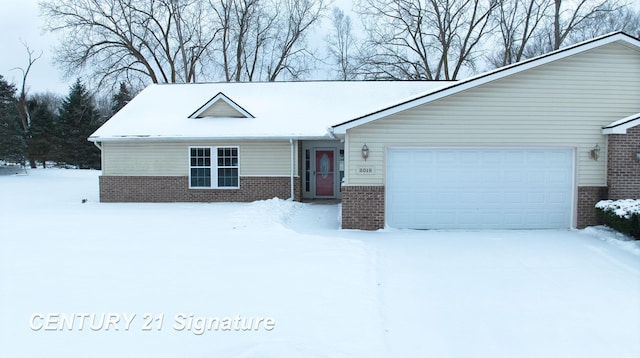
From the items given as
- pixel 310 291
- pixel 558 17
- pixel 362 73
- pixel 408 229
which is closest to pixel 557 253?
pixel 408 229

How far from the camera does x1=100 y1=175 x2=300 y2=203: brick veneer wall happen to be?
15906 mm

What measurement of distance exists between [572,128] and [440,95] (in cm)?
344

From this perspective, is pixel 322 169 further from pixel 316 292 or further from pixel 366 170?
pixel 316 292

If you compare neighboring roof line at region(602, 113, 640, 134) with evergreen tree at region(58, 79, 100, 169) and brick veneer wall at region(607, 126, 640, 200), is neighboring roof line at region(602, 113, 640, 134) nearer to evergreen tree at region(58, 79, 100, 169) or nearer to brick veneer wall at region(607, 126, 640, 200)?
brick veneer wall at region(607, 126, 640, 200)

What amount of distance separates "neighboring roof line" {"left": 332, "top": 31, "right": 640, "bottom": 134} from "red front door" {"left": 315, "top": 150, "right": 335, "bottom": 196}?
22.7 feet

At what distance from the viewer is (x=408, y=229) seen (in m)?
10.5

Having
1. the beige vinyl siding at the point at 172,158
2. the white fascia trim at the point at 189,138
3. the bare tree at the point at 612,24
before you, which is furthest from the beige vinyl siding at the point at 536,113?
the bare tree at the point at 612,24

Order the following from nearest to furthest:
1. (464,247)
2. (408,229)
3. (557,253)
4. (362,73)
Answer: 1. (557,253)
2. (464,247)
3. (408,229)
4. (362,73)

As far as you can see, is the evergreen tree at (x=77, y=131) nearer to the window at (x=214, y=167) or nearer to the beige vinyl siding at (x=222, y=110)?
the beige vinyl siding at (x=222, y=110)

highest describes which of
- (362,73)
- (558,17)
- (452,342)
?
(558,17)

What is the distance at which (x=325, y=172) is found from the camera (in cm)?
1697

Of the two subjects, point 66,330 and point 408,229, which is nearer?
point 66,330

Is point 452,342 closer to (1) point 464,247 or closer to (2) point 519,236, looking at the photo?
(1) point 464,247

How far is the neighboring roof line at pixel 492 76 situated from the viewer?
9.82 m
